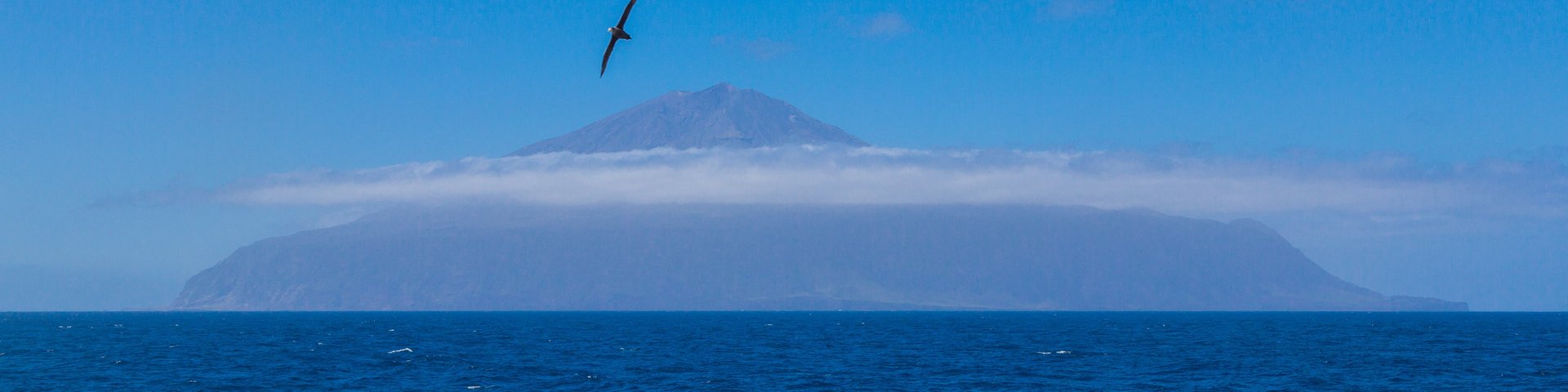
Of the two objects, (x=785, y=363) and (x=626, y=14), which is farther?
(x=785, y=363)

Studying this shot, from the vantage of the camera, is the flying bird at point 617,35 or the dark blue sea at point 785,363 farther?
the dark blue sea at point 785,363

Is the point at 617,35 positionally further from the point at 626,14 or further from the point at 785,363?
the point at 785,363

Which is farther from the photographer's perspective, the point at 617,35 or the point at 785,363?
the point at 785,363

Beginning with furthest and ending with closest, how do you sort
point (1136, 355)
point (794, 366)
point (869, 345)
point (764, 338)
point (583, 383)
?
point (764, 338) → point (869, 345) → point (1136, 355) → point (794, 366) → point (583, 383)

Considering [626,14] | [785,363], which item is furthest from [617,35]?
[785,363]

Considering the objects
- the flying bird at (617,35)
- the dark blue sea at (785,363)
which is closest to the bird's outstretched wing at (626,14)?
the flying bird at (617,35)

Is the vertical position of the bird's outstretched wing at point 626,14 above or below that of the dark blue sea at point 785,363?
Result: above

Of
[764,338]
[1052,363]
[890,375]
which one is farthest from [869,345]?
[890,375]

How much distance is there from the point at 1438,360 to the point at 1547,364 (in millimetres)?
8078

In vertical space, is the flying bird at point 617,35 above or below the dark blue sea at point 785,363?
above

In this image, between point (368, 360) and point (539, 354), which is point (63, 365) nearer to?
point (368, 360)

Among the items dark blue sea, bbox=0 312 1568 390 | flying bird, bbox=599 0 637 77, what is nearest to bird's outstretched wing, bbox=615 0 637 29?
flying bird, bbox=599 0 637 77

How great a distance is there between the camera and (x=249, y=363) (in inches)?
4641

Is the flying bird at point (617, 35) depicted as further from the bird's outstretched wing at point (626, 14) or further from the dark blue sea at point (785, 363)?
the dark blue sea at point (785, 363)
